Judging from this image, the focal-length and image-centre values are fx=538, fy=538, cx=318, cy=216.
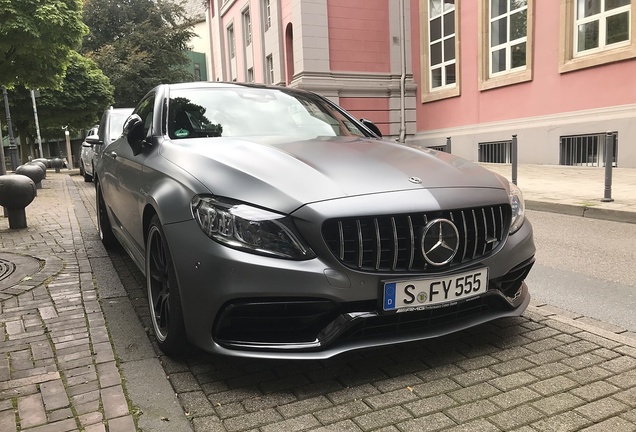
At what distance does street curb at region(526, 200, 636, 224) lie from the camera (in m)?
7.26

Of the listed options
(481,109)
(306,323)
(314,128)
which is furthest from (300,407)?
(481,109)

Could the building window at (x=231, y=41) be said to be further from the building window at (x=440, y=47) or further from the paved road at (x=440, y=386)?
the paved road at (x=440, y=386)

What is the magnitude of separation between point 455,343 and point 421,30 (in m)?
20.1

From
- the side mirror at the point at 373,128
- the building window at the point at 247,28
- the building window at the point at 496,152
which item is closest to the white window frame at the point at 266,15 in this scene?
the building window at the point at 247,28

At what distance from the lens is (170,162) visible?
316cm

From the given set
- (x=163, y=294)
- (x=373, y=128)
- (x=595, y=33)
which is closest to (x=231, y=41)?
(x=595, y=33)

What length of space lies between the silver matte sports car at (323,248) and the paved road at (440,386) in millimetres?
223

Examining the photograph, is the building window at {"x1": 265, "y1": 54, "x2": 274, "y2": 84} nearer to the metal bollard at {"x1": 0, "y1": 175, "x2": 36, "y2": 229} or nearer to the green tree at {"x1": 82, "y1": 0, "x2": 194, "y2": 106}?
the green tree at {"x1": 82, "y1": 0, "x2": 194, "y2": 106}

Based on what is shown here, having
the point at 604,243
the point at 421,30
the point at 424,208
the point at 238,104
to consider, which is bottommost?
the point at 604,243

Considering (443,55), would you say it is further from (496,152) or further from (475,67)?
(496,152)

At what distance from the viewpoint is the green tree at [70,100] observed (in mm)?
25219

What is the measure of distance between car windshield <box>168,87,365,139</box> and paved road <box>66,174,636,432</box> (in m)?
1.54

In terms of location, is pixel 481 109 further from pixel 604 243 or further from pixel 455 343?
pixel 455 343

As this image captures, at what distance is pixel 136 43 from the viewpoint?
3912 centimetres
